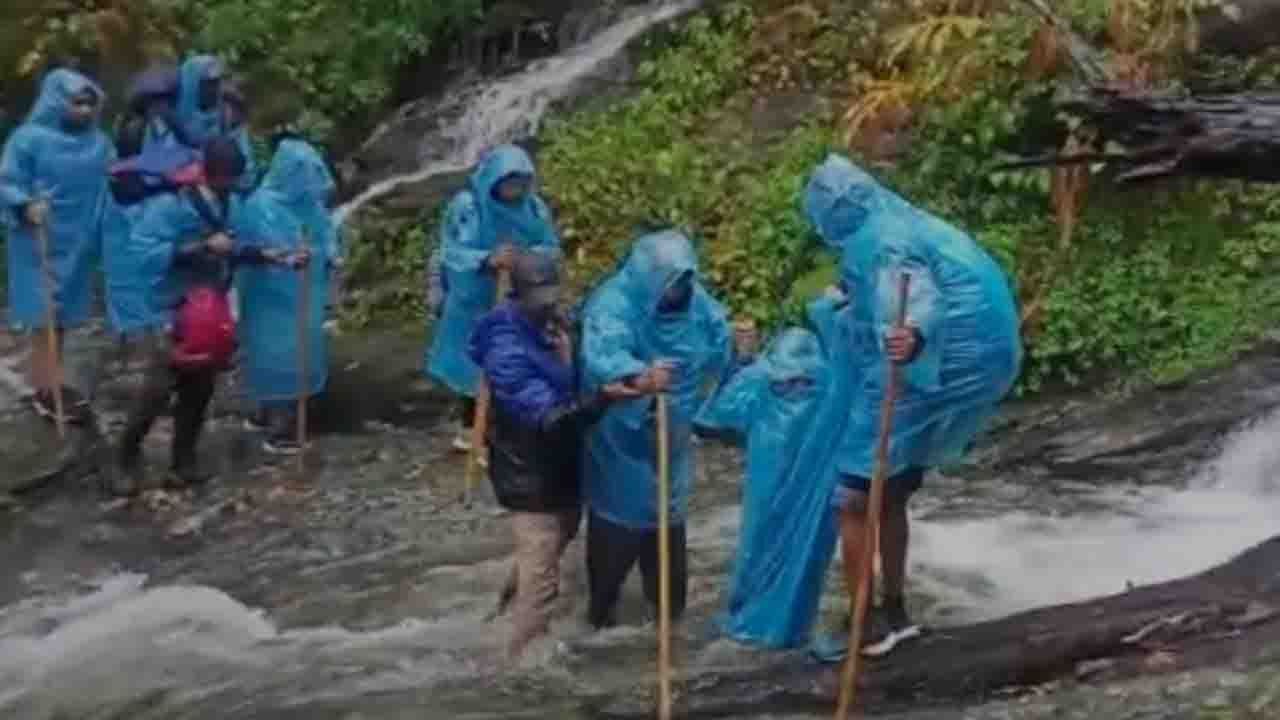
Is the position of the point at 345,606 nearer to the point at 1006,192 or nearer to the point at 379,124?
the point at 1006,192

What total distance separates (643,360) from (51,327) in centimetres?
546

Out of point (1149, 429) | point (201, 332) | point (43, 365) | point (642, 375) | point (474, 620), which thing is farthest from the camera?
point (43, 365)

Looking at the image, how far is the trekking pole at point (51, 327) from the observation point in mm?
12492

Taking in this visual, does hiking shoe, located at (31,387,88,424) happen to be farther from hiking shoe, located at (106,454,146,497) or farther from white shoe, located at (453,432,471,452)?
white shoe, located at (453,432,471,452)

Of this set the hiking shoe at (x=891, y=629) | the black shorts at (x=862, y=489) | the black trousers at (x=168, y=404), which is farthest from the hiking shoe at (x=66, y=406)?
the black shorts at (x=862, y=489)

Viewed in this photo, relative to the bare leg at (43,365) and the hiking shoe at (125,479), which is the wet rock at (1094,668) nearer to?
the hiking shoe at (125,479)

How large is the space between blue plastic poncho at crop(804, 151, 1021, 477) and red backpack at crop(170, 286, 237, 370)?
4.36m

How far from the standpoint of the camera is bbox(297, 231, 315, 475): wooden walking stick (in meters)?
12.0

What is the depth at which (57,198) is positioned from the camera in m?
12.4

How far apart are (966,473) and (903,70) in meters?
4.04

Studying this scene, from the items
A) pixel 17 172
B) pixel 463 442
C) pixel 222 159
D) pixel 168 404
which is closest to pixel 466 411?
pixel 463 442

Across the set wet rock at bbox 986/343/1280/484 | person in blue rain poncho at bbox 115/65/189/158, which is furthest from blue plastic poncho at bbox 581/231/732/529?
person in blue rain poncho at bbox 115/65/189/158

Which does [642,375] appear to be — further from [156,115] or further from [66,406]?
[66,406]

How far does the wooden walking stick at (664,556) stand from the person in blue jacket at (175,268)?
13.1 feet
